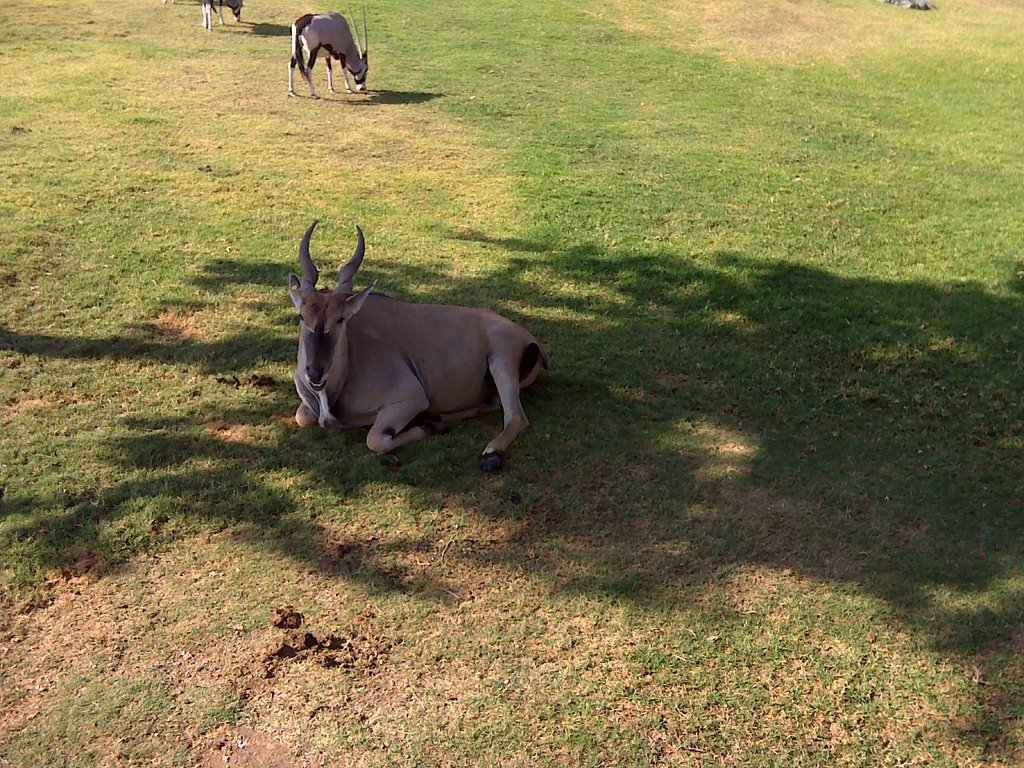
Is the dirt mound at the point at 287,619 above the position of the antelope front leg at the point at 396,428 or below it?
below

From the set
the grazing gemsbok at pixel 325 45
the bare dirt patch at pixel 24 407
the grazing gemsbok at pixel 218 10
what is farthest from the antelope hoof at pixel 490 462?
the grazing gemsbok at pixel 218 10

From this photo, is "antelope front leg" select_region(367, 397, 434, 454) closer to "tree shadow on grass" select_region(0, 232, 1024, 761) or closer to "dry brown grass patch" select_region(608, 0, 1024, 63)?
"tree shadow on grass" select_region(0, 232, 1024, 761)

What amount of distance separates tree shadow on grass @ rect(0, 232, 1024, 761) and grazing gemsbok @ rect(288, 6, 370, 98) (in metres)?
5.90

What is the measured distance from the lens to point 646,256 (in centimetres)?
841

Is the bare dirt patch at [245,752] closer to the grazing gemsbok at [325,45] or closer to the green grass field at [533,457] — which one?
the green grass field at [533,457]

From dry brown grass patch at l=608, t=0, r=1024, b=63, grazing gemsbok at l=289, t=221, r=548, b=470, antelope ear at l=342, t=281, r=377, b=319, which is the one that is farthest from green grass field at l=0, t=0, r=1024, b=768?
dry brown grass patch at l=608, t=0, r=1024, b=63

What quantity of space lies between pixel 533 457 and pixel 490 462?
0.26m

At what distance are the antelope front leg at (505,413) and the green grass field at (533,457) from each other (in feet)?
0.29

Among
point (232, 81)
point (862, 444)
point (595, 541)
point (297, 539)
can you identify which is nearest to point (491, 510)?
point (595, 541)

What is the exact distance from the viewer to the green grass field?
409cm

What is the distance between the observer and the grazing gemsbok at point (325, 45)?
1289cm

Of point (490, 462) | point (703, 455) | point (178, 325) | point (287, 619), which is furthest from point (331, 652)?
point (178, 325)

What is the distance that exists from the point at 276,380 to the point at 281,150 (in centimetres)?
498

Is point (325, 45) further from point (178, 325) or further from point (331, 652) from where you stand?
point (331, 652)
